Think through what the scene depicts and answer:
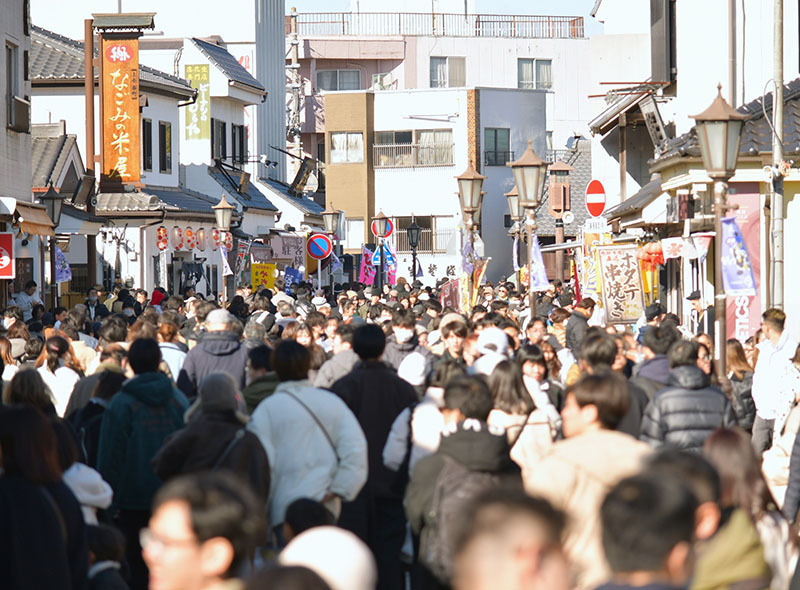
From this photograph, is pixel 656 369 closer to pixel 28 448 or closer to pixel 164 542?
pixel 28 448

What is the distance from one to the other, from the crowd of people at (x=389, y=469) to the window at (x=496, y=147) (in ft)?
141

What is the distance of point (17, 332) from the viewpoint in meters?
12.6

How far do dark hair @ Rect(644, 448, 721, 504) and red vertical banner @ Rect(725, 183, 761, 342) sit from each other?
13.2 metres

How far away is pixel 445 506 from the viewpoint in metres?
6.41

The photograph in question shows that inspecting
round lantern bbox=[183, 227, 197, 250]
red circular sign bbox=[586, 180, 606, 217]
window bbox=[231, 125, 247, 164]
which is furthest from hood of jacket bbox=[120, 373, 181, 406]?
window bbox=[231, 125, 247, 164]

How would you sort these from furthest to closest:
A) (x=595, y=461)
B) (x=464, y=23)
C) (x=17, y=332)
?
1. (x=464, y=23)
2. (x=17, y=332)
3. (x=595, y=461)

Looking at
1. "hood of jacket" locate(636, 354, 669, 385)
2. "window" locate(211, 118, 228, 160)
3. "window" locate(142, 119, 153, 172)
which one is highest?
"window" locate(211, 118, 228, 160)

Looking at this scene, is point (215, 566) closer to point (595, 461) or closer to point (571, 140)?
point (595, 461)

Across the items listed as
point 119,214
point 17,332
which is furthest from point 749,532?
point 119,214

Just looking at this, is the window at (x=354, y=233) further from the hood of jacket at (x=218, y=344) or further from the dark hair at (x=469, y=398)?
the dark hair at (x=469, y=398)

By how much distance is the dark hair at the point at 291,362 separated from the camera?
759cm

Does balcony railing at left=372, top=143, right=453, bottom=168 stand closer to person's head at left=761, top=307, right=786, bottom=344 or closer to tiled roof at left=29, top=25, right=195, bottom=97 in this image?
tiled roof at left=29, top=25, right=195, bottom=97

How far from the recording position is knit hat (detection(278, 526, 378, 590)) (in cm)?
412

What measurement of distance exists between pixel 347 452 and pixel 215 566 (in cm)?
345
